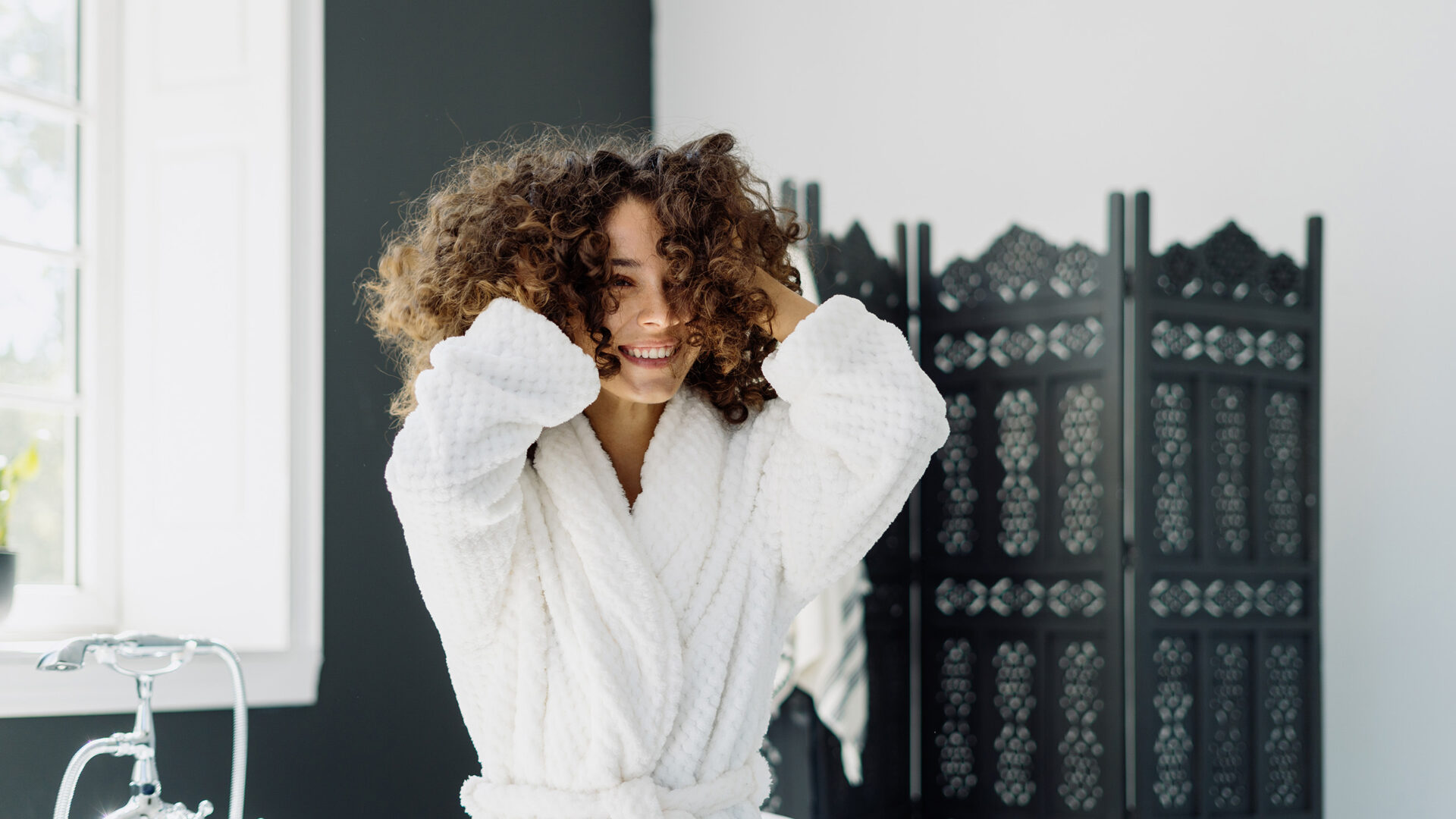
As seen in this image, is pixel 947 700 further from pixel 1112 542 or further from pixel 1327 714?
pixel 1327 714

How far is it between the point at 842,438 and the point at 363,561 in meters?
1.26

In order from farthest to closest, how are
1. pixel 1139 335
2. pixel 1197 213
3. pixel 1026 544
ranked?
pixel 1197 213
pixel 1026 544
pixel 1139 335

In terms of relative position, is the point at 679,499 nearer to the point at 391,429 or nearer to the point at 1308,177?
the point at 391,429

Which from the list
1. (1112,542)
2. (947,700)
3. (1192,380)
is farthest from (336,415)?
(1192,380)

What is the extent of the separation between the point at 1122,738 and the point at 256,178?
5.71 feet

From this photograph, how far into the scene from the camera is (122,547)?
196 centimetres

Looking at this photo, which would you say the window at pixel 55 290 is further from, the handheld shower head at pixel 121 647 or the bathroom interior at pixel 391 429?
the handheld shower head at pixel 121 647

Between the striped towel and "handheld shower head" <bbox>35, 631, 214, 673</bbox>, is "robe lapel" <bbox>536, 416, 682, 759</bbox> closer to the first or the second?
"handheld shower head" <bbox>35, 631, 214, 673</bbox>

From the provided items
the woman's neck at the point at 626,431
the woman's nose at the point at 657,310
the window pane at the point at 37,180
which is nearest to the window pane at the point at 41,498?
the window pane at the point at 37,180

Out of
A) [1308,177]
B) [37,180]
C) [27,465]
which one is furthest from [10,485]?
[1308,177]

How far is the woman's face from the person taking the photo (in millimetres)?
1087

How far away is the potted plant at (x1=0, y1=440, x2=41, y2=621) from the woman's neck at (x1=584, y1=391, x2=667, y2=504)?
1.13 meters

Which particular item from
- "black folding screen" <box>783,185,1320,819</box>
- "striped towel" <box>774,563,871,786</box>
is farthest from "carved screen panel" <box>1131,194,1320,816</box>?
"striped towel" <box>774,563,871,786</box>

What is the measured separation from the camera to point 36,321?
195cm
